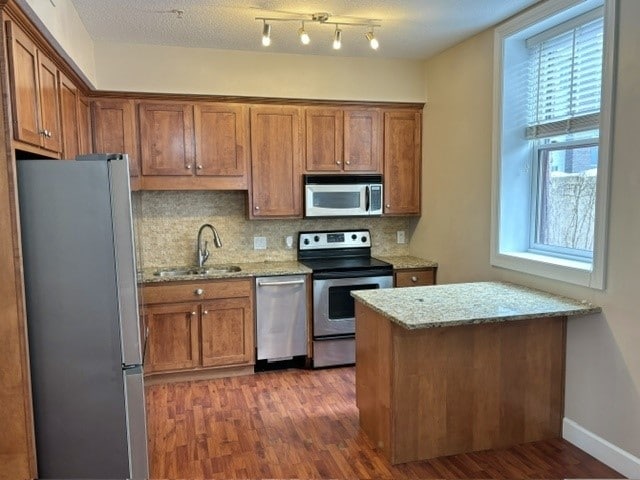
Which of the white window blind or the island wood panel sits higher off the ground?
the white window blind

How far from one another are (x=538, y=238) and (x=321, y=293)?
1674 mm

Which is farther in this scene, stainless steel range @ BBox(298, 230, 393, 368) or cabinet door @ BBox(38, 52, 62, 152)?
stainless steel range @ BBox(298, 230, 393, 368)

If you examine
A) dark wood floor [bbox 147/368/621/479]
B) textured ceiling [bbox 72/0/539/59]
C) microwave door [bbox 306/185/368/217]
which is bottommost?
dark wood floor [bbox 147/368/621/479]

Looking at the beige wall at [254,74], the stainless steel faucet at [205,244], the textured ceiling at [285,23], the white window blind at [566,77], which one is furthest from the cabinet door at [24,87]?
the white window blind at [566,77]

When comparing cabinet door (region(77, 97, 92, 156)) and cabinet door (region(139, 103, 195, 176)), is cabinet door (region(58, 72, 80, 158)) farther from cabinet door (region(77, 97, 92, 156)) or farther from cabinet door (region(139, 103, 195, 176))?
cabinet door (region(139, 103, 195, 176))

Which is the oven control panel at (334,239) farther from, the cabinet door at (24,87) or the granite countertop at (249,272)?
the cabinet door at (24,87)

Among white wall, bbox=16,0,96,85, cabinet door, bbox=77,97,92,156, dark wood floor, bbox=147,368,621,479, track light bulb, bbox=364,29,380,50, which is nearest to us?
white wall, bbox=16,0,96,85

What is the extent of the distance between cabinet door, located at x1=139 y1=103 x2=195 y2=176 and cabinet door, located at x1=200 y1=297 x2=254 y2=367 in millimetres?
1107

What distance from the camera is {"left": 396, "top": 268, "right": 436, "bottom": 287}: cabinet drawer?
13.7 feet

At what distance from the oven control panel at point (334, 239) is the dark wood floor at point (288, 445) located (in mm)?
1298

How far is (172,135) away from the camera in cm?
383

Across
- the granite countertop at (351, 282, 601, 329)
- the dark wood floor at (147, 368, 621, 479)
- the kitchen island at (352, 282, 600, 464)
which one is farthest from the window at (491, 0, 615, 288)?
the dark wood floor at (147, 368, 621, 479)

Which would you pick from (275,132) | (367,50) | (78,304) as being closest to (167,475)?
(78,304)

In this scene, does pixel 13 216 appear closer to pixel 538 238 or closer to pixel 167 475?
pixel 167 475
